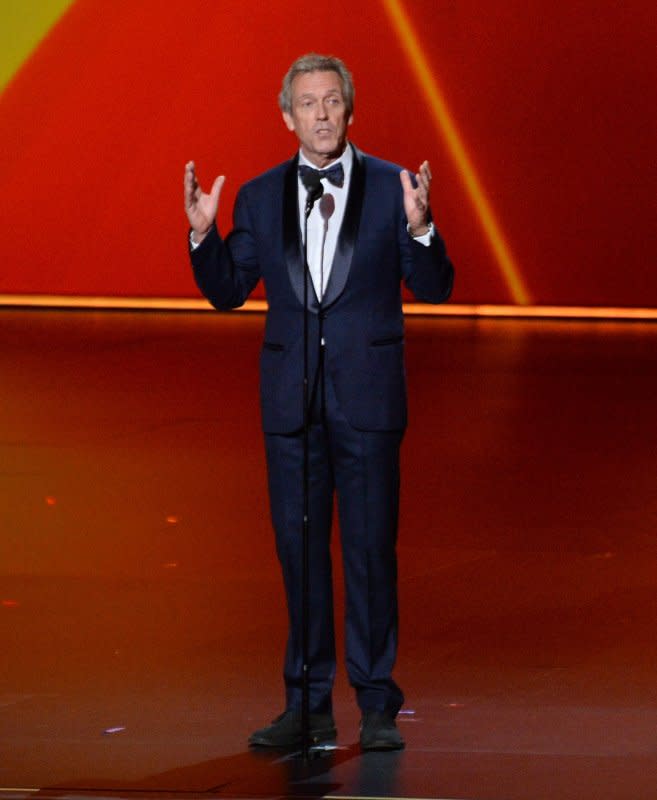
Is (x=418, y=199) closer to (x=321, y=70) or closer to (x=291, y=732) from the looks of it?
(x=321, y=70)

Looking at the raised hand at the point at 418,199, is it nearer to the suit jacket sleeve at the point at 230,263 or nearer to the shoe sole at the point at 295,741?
the suit jacket sleeve at the point at 230,263

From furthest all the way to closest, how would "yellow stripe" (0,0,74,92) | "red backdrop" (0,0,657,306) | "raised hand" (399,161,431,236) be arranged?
"yellow stripe" (0,0,74,92)
"red backdrop" (0,0,657,306)
"raised hand" (399,161,431,236)

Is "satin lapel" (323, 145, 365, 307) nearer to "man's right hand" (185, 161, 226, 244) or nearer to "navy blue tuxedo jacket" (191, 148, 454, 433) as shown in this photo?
"navy blue tuxedo jacket" (191, 148, 454, 433)

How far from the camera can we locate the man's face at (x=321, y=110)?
3.26 m

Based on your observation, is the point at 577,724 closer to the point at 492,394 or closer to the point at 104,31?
the point at 492,394

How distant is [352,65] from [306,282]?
27.7 ft

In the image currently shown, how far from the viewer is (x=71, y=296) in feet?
39.7

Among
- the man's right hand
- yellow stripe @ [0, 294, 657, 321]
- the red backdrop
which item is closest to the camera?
the man's right hand

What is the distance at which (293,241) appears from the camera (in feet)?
10.9

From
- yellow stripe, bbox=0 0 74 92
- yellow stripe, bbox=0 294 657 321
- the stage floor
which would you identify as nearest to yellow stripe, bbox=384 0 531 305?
yellow stripe, bbox=0 294 657 321

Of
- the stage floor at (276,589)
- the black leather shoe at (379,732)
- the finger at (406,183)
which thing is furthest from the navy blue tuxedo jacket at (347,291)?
the stage floor at (276,589)

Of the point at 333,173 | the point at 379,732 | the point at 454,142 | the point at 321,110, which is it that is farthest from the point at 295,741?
the point at 454,142

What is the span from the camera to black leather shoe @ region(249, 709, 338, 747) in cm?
335

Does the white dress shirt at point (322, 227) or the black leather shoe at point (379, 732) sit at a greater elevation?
the white dress shirt at point (322, 227)
